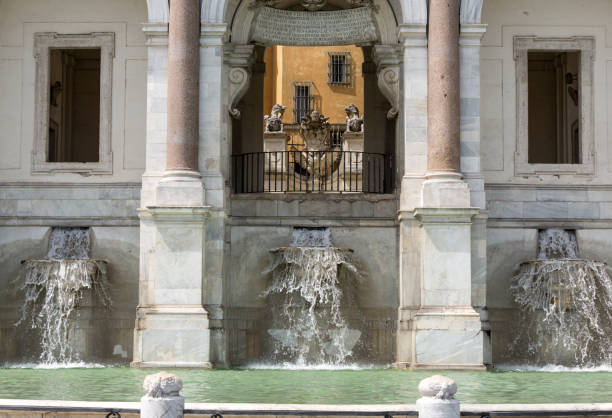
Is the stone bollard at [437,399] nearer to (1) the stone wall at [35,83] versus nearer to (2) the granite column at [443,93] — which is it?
(2) the granite column at [443,93]

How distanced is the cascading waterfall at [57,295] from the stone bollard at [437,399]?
13735 millimetres

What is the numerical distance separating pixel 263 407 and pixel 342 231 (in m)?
12.7

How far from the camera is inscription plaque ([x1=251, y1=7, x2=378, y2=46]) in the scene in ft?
83.0

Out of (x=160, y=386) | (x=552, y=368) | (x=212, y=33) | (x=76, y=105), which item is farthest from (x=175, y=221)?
(x=160, y=386)

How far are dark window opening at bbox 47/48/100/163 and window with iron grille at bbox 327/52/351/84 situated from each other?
2140 cm

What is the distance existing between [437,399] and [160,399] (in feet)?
8.92

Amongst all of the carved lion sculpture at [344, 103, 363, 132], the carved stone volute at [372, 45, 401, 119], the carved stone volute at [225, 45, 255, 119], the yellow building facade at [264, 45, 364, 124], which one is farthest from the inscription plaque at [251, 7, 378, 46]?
the yellow building facade at [264, 45, 364, 124]

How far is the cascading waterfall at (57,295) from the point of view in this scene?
23047mm

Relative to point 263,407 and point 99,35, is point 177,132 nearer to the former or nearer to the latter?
point 99,35

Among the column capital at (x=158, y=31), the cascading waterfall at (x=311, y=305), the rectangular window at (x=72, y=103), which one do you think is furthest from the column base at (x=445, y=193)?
the rectangular window at (x=72, y=103)

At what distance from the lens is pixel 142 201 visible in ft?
73.5

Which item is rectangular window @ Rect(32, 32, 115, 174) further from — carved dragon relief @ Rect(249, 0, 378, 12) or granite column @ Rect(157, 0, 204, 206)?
carved dragon relief @ Rect(249, 0, 378, 12)

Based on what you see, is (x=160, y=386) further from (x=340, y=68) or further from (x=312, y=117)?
(x=340, y=68)

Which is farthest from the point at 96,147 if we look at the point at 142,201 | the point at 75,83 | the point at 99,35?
the point at 142,201
